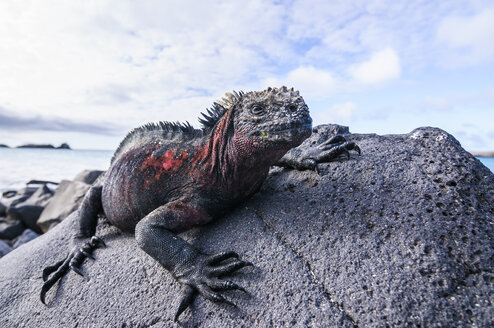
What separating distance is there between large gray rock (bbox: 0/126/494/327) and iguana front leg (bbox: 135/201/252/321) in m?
0.09

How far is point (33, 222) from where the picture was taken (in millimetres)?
9086

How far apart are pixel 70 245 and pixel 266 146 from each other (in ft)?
8.19

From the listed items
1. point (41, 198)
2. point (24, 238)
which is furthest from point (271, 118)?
point (41, 198)

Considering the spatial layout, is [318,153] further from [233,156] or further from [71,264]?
[71,264]

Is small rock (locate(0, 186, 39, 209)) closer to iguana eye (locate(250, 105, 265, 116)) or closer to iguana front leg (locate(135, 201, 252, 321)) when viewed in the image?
iguana front leg (locate(135, 201, 252, 321))

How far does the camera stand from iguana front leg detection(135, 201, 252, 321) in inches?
81.3

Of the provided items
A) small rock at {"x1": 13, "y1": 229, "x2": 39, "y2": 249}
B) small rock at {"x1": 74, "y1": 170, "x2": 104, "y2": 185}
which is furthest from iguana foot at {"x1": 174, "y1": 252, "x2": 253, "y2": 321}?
small rock at {"x1": 74, "y1": 170, "x2": 104, "y2": 185}

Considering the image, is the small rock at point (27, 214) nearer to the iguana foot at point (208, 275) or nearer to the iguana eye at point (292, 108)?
the iguana foot at point (208, 275)

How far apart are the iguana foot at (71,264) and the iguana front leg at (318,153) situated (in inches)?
80.1

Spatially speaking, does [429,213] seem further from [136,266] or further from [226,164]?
[136,266]

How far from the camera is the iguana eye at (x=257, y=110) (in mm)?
2250

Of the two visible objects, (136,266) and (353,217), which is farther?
(136,266)

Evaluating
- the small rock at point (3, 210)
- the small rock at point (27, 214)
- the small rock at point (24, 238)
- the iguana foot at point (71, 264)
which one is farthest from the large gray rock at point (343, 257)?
the small rock at point (3, 210)

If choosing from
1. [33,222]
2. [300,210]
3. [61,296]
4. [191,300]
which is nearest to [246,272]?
[191,300]
